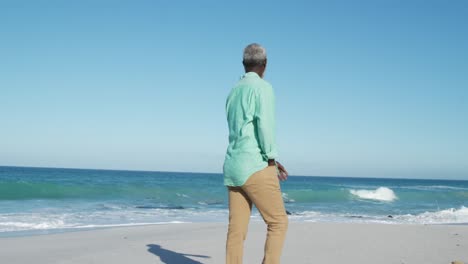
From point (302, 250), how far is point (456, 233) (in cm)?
333

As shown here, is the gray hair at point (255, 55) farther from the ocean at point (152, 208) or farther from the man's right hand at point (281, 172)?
the ocean at point (152, 208)

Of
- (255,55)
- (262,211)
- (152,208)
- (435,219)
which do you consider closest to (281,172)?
(262,211)

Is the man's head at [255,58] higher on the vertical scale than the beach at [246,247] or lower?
higher

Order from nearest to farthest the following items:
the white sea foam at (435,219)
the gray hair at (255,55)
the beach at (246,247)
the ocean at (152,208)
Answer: the gray hair at (255,55), the beach at (246,247), the ocean at (152,208), the white sea foam at (435,219)

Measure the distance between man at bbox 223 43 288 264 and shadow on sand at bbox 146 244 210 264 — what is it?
1.71m

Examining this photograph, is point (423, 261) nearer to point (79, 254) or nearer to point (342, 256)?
point (342, 256)

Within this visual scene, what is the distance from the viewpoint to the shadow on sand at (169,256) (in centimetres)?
475

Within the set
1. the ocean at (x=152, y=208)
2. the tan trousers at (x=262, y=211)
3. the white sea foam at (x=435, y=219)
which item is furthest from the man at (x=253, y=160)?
the white sea foam at (x=435, y=219)

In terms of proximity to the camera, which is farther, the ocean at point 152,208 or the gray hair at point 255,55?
the ocean at point 152,208

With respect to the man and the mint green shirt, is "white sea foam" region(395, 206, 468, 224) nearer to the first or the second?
the man

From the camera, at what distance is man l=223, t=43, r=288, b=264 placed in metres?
2.95

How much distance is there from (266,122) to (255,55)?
0.47 metres

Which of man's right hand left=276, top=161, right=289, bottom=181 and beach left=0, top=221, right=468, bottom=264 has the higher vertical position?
man's right hand left=276, top=161, right=289, bottom=181

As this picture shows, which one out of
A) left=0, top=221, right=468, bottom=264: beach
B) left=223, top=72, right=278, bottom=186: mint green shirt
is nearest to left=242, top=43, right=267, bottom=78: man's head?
left=223, top=72, right=278, bottom=186: mint green shirt
